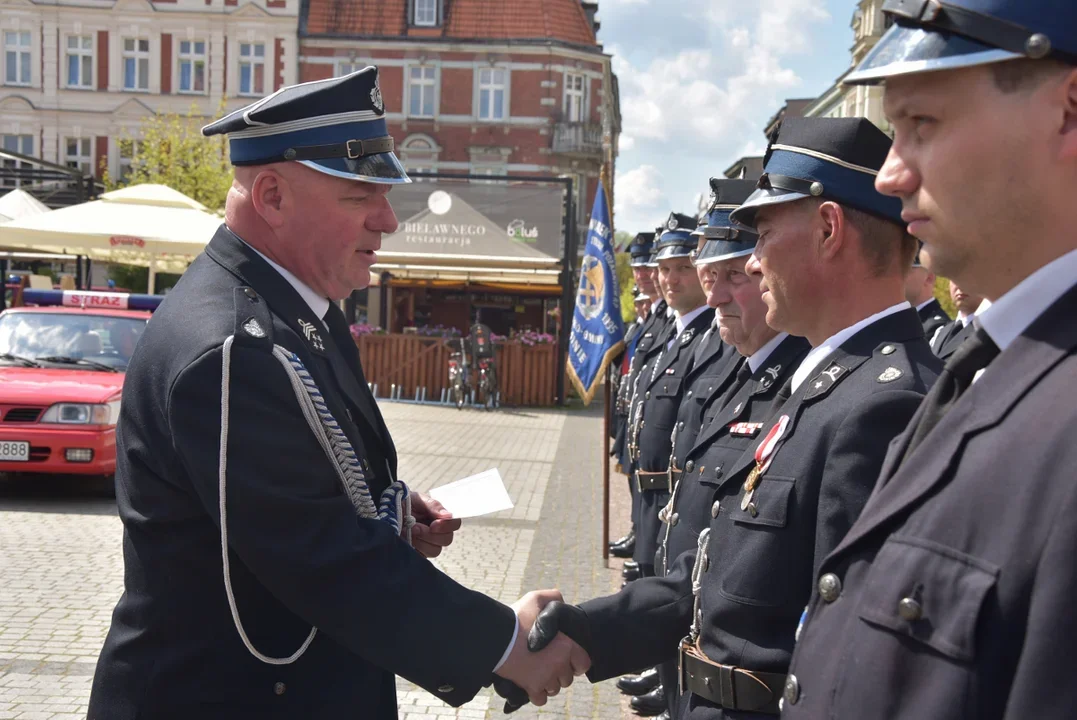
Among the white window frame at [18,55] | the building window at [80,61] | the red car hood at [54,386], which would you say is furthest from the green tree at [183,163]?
the red car hood at [54,386]

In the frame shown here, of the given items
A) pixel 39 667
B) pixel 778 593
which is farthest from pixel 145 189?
pixel 778 593

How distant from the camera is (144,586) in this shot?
216 centimetres

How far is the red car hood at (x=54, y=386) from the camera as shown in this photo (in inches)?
Answer: 333

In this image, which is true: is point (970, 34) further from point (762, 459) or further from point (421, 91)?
point (421, 91)

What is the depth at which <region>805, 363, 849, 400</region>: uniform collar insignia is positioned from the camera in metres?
2.23

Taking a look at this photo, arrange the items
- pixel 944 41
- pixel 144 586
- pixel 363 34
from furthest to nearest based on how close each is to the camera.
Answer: pixel 363 34, pixel 144 586, pixel 944 41

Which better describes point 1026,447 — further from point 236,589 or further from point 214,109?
point 214,109

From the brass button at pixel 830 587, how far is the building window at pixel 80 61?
137ft

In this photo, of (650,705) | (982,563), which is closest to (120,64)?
(650,705)

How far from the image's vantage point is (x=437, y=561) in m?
7.48

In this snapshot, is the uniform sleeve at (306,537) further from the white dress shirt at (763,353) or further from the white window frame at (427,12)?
the white window frame at (427,12)

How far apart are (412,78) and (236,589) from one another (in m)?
37.6

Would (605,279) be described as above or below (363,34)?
below

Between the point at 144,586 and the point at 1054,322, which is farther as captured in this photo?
the point at 144,586
